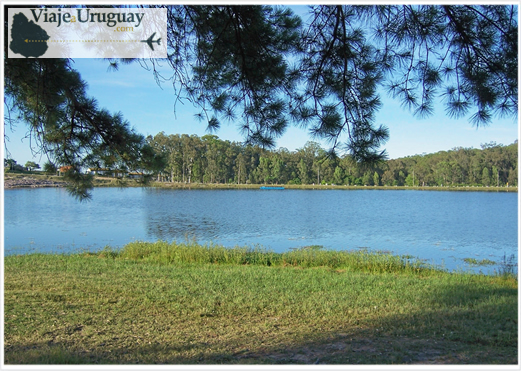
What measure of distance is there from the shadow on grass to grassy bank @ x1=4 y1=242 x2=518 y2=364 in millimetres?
10

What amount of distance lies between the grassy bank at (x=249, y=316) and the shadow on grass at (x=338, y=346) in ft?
0.03

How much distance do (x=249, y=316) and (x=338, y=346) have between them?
3.91 feet

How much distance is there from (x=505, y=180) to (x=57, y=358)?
64.0 metres

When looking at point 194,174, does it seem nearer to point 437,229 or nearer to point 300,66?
point 437,229

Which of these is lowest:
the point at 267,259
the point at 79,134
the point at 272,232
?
the point at 272,232

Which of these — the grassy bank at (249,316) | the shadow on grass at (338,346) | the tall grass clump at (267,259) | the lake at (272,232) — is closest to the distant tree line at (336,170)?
the lake at (272,232)

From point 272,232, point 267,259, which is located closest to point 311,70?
point 267,259

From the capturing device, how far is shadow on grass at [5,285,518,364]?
3.04 metres

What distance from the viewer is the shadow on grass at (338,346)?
9.99ft

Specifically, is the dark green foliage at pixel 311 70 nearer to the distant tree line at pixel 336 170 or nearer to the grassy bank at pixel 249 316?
the grassy bank at pixel 249 316

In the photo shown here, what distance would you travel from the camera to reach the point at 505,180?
55.8 meters

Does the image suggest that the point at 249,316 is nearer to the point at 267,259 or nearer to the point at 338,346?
the point at 338,346

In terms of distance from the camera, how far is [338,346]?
11.0ft

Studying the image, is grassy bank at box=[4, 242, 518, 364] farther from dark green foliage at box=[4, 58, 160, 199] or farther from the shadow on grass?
dark green foliage at box=[4, 58, 160, 199]
